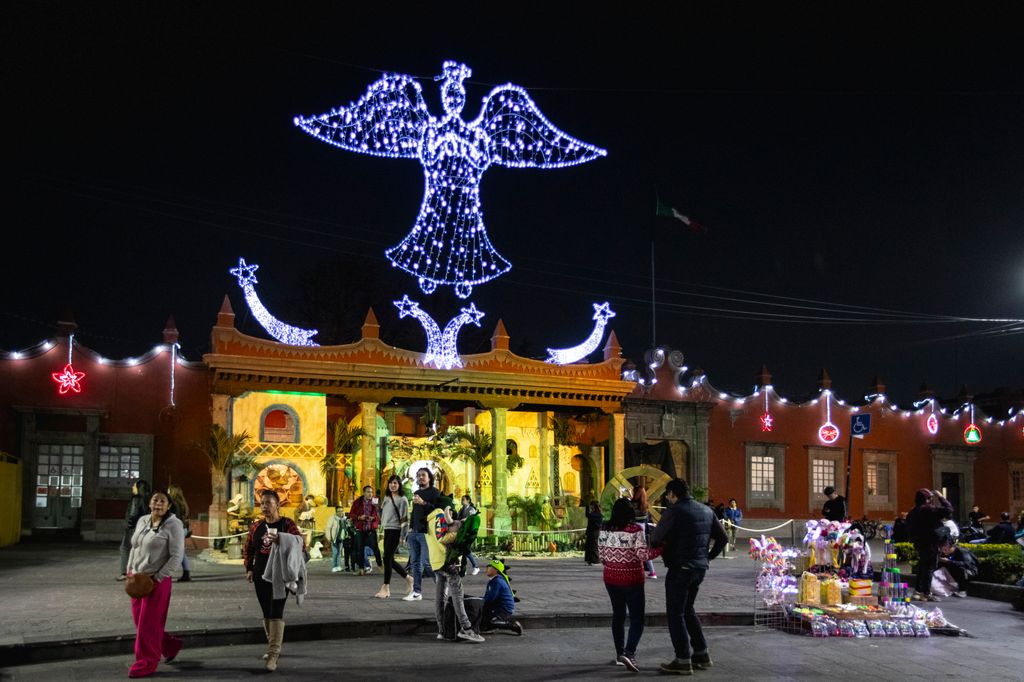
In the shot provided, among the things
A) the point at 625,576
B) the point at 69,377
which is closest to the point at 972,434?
the point at 69,377

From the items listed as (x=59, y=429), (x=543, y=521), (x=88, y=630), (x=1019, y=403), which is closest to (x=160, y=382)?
(x=59, y=429)

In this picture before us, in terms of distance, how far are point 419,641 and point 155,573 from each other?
3029 mm

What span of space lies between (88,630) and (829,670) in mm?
7139

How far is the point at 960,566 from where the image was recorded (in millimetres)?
16297

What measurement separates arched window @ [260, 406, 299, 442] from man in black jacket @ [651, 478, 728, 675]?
1652cm

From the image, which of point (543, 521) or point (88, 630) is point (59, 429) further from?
point (88, 630)

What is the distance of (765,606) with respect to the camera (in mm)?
12367

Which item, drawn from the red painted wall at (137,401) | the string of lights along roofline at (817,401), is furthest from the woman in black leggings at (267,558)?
the string of lights along roofline at (817,401)

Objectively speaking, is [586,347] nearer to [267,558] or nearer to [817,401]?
[817,401]

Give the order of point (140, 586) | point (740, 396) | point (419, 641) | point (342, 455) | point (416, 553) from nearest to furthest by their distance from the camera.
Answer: point (140, 586), point (419, 641), point (416, 553), point (342, 455), point (740, 396)

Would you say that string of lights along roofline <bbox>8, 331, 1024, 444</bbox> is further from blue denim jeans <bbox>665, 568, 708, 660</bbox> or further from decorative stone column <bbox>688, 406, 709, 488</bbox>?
blue denim jeans <bbox>665, 568, 708, 660</bbox>

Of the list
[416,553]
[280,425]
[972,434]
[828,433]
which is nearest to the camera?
[416,553]

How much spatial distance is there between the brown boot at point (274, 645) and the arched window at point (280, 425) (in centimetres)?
1576

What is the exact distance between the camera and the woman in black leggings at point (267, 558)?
9031 mm
